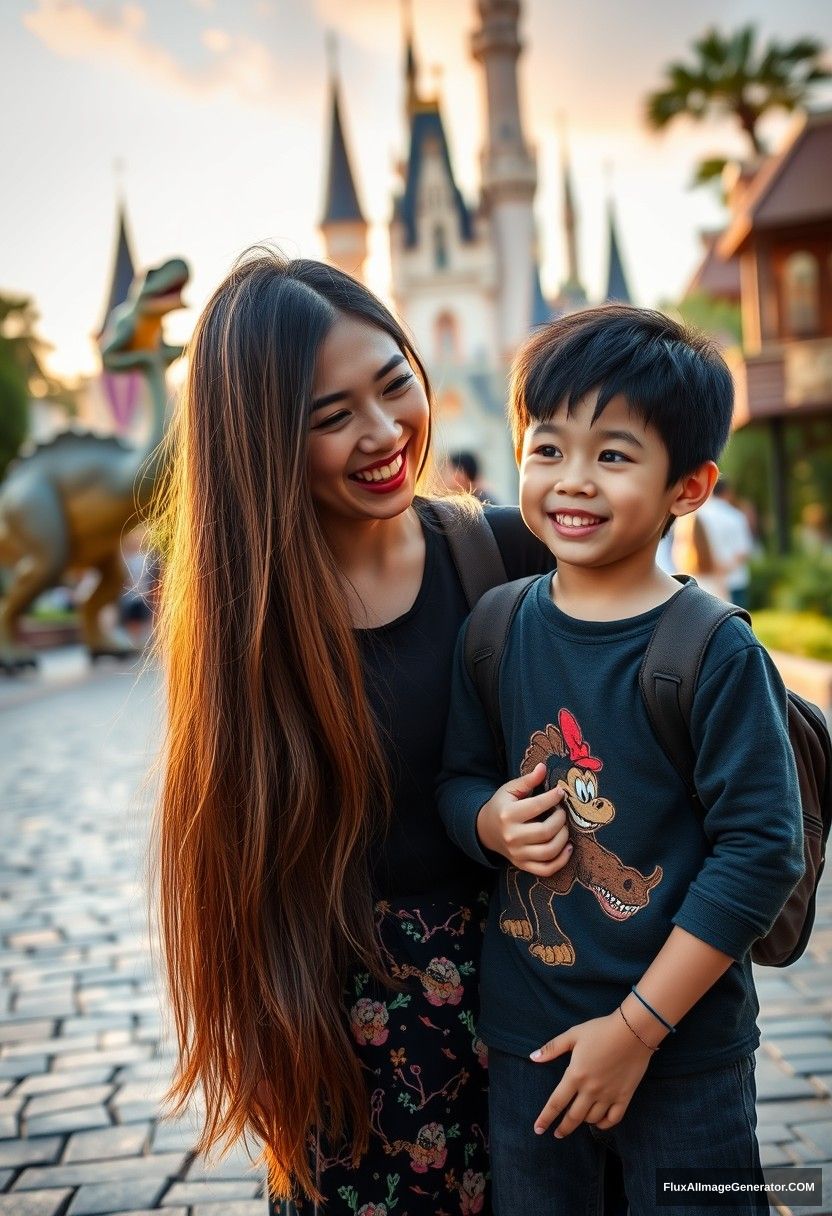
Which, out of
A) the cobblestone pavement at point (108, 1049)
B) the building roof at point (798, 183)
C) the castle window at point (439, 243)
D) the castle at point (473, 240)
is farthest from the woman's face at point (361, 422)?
the castle window at point (439, 243)

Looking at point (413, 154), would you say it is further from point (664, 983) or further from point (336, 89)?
point (664, 983)

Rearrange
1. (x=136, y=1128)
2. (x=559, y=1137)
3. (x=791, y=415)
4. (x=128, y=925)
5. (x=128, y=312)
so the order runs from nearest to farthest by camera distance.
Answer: (x=559, y=1137), (x=136, y=1128), (x=128, y=925), (x=128, y=312), (x=791, y=415)

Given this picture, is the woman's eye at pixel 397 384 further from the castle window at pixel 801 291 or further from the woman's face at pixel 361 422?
the castle window at pixel 801 291

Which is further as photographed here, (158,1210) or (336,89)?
(336,89)

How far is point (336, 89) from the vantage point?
49500 millimetres

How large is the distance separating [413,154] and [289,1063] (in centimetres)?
5667

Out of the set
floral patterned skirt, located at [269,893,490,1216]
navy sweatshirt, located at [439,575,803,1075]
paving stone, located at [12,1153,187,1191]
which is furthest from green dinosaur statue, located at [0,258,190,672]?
navy sweatshirt, located at [439,575,803,1075]

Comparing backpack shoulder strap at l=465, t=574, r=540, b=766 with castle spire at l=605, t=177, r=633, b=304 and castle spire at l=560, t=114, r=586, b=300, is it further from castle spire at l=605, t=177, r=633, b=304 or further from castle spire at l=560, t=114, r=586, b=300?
castle spire at l=560, t=114, r=586, b=300

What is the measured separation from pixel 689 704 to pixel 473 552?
0.62 m

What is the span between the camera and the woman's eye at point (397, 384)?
181 centimetres

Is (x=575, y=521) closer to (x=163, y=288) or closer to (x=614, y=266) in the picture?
(x=163, y=288)

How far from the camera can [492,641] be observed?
5.66ft

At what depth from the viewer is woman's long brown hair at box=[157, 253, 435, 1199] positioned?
5.80 ft

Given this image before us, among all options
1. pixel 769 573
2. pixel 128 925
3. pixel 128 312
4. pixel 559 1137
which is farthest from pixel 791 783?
pixel 769 573
